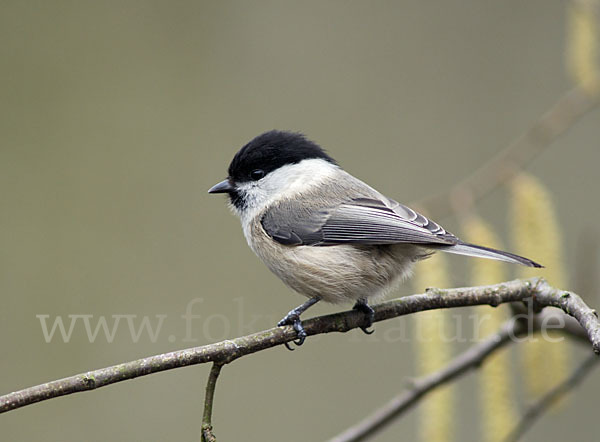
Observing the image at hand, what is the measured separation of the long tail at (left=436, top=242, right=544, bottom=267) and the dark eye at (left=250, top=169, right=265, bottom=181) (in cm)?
69

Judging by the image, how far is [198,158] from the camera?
4000mm

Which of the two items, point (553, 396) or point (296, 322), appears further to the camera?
point (553, 396)

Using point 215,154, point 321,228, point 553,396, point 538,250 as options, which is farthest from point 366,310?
point 215,154

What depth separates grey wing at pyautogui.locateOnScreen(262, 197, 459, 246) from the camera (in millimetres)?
2053

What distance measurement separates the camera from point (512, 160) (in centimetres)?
207

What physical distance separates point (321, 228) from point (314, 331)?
0.45 metres

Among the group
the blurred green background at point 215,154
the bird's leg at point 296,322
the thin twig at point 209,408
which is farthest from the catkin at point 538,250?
the blurred green background at point 215,154

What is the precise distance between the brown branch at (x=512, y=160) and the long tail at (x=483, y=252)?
16 centimetres

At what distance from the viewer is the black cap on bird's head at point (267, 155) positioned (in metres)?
2.34

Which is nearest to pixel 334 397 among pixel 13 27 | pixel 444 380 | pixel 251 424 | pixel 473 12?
pixel 251 424

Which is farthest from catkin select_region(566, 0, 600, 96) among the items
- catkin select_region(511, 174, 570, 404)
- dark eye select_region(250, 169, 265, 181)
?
dark eye select_region(250, 169, 265, 181)

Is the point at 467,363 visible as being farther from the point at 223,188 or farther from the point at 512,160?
the point at 223,188

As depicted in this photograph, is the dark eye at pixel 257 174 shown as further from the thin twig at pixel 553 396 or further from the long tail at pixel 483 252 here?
the thin twig at pixel 553 396

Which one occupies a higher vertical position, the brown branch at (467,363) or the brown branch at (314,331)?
the brown branch at (314,331)
